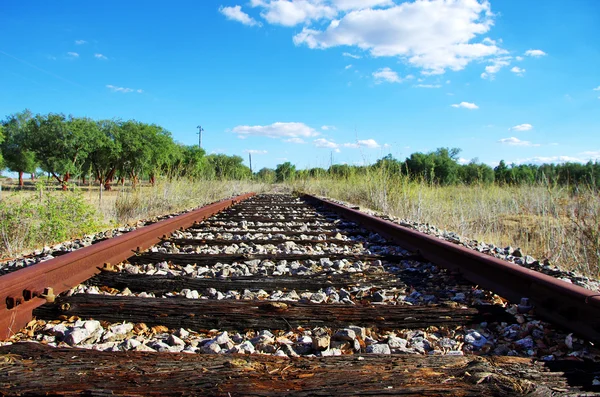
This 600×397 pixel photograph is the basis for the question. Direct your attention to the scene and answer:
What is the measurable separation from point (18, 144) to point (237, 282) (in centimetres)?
5703

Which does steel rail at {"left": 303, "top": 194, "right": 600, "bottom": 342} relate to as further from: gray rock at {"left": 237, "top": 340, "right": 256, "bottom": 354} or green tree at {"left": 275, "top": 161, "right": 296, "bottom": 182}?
green tree at {"left": 275, "top": 161, "right": 296, "bottom": 182}

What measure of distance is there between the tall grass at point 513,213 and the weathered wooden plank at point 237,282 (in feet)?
9.08

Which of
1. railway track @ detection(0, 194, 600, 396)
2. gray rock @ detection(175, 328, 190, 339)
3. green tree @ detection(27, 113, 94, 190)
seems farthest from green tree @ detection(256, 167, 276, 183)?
gray rock @ detection(175, 328, 190, 339)

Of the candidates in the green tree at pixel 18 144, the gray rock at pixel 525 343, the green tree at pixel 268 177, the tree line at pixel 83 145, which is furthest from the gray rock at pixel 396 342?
the green tree at pixel 18 144

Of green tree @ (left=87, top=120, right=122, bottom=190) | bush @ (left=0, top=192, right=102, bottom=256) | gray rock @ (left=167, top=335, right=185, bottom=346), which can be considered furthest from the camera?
green tree @ (left=87, top=120, right=122, bottom=190)

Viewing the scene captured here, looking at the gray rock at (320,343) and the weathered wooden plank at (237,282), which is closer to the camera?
the gray rock at (320,343)

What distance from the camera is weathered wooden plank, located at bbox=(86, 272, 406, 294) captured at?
270 cm

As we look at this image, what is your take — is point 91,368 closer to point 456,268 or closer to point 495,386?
point 495,386

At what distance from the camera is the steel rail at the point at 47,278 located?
6.51ft

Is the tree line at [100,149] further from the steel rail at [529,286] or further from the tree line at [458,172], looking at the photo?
the steel rail at [529,286]

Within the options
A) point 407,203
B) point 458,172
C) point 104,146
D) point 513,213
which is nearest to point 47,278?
point 407,203

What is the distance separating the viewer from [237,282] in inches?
108

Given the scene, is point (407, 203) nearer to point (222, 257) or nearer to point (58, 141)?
point (222, 257)

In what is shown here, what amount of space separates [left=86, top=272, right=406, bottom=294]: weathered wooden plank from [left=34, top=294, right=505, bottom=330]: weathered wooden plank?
0.44 m
